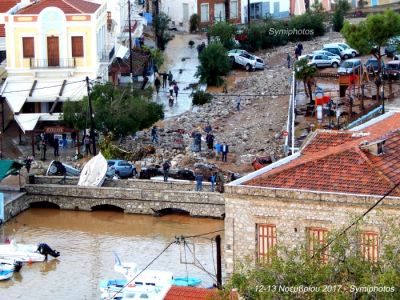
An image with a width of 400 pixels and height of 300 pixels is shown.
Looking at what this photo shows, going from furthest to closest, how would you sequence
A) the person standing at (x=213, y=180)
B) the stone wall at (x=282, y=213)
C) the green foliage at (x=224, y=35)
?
the green foliage at (x=224, y=35) → the person standing at (x=213, y=180) → the stone wall at (x=282, y=213)

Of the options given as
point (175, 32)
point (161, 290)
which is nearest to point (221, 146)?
point (161, 290)

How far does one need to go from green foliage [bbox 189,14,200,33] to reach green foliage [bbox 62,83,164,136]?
1313 inches

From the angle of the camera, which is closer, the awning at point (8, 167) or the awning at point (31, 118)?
the awning at point (8, 167)

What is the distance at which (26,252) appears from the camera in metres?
55.9

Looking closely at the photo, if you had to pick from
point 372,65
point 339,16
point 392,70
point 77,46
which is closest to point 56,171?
point 77,46

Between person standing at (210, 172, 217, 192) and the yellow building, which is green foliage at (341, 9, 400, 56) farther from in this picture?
person standing at (210, 172, 217, 192)

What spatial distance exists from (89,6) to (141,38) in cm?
1891

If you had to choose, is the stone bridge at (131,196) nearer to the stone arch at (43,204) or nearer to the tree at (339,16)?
the stone arch at (43,204)

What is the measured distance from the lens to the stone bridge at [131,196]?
62.1 m

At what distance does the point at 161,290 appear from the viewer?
45.9 meters

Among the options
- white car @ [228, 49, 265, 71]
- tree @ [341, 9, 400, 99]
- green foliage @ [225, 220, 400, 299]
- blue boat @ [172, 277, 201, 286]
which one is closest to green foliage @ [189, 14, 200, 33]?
white car @ [228, 49, 265, 71]

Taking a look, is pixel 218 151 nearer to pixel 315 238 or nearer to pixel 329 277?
pixel 315 238

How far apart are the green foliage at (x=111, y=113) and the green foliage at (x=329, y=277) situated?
3390cm

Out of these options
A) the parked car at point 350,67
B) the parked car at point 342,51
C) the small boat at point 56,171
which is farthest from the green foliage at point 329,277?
the parked car at point 342,51
